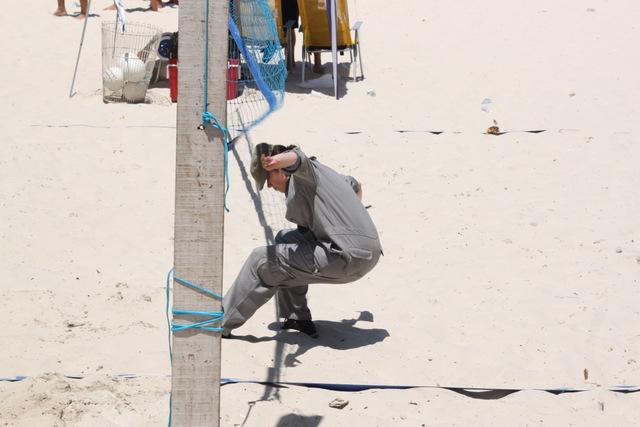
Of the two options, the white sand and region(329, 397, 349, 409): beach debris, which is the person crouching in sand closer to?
the white sand

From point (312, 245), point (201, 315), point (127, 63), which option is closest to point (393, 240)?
point (312, 245)

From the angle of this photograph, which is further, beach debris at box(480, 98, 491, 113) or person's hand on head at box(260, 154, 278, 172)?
beach debris at box(480, 98, 491, 113)

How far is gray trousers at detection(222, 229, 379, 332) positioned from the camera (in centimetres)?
421

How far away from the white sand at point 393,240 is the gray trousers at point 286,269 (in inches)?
10.3

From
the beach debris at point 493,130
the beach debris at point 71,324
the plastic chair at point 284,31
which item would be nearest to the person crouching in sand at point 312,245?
the beach debris at point 71,324

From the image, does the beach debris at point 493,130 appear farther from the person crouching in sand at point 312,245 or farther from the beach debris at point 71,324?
the beach debris at point 71,324

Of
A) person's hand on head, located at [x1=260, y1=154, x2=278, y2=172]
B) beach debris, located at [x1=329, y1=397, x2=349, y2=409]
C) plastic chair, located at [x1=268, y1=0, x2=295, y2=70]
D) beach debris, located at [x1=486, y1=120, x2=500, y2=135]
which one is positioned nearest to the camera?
person's hand on head, located at [x1=260, y1=154, x2=278, y2=172]

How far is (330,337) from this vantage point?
4707 mm


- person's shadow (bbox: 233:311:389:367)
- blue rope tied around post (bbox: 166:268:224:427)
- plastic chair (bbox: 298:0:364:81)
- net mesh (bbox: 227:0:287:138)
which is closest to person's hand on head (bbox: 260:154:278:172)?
blue rope tied around post (bbox: 166:268:224:427)

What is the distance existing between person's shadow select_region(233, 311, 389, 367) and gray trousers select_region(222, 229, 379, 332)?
0.94 feet

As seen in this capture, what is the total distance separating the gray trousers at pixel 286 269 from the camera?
4.21 meters

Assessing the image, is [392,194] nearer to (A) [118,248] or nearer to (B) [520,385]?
(A) [118,248]

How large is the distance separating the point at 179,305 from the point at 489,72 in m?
7.25

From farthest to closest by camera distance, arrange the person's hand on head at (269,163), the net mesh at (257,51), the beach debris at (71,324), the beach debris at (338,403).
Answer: the net mesh at (257,51)
the beach debris at (71,324)
the beach debris at (338,403)
the person's hand on head at (269,163)
